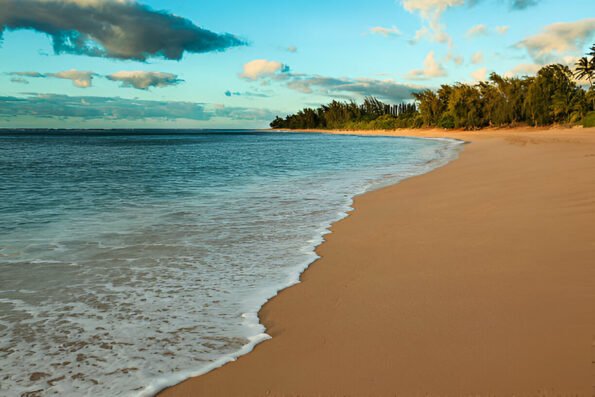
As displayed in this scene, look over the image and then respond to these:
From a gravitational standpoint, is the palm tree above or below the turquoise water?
above

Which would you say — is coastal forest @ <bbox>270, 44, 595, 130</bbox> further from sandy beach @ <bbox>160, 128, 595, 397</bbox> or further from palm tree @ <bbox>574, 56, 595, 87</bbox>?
sandy beach @ <bbox>160, 128, 595, 397</bbox>

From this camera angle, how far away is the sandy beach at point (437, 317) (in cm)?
277

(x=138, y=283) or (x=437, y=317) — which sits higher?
(x=437, y=317)

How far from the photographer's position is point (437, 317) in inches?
144

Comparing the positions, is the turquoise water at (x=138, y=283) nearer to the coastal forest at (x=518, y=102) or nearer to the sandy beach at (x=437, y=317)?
the sandy beach at (x=437, y=317)

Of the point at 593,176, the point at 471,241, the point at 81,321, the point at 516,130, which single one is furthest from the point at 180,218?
the point at 516,130

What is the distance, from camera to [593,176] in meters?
11.1

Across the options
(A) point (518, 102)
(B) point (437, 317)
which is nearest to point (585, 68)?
(A) point (518, 102)

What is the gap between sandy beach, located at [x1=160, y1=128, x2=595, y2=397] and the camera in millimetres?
2766

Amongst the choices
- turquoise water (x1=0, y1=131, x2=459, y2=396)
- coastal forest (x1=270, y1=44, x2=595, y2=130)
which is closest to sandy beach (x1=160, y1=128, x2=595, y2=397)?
turquoise water (x1=0, y1=131, x2=459, y2=396)

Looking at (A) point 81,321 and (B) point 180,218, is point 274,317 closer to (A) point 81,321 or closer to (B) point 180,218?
(A) point 81,321

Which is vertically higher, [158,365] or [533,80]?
[533,80]

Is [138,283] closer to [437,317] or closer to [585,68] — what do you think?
[437,317]

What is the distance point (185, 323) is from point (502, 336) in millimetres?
2648
